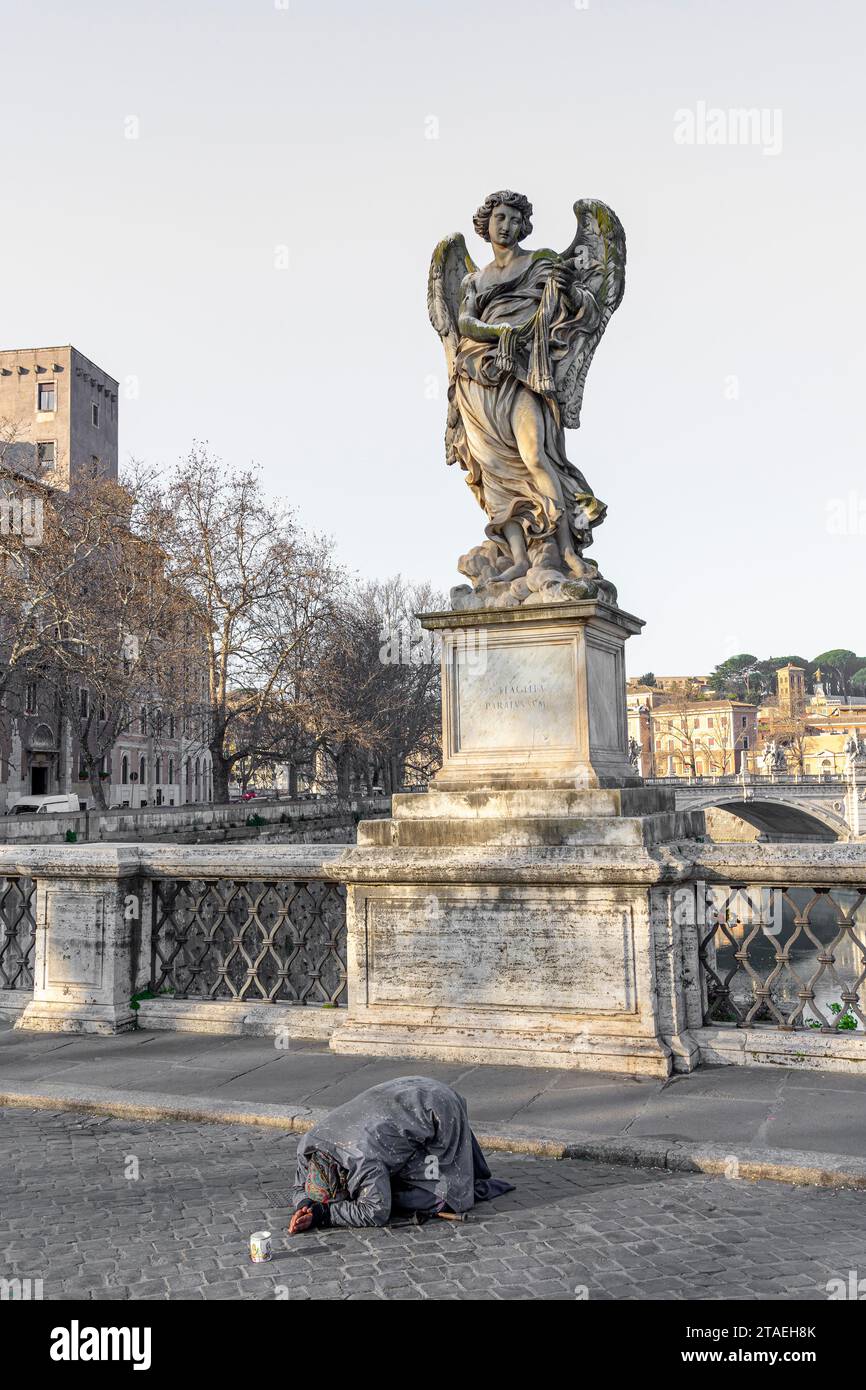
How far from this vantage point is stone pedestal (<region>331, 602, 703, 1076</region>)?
601 centimetres

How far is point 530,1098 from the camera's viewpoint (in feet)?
18.1

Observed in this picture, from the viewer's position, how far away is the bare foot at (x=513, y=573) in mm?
7012

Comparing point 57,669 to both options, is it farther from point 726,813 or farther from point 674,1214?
point 726,813

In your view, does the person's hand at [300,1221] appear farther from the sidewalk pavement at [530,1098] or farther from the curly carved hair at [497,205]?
the curly carved hair at [497,205]

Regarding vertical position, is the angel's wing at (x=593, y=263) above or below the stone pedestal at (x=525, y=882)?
above

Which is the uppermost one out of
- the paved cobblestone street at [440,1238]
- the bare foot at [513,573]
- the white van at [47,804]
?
the bare foot at [513,573]

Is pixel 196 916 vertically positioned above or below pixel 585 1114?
above

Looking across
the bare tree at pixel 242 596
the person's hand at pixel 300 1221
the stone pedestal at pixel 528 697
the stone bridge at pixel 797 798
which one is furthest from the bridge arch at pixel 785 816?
the person's hand at pixel 300 1221

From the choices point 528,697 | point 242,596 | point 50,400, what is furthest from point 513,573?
point 50,400

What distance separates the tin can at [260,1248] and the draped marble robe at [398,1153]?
322 millimetres

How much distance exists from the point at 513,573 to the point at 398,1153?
3.89 metres
